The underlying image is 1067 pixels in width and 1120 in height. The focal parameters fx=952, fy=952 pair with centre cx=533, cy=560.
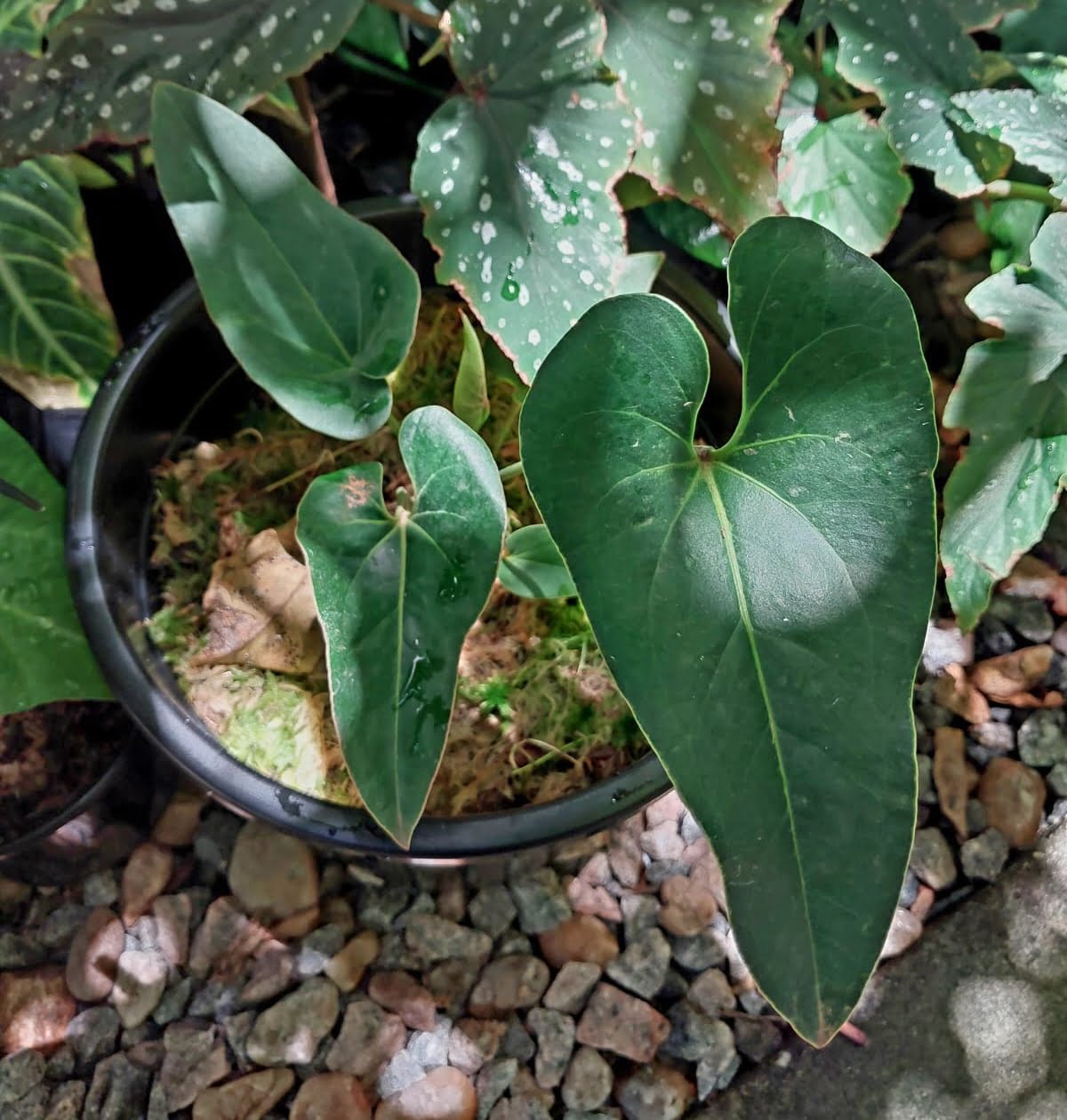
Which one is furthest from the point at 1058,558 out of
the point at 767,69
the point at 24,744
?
the point at 24,744

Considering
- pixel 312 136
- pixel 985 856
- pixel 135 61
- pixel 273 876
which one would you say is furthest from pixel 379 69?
pixel 985 856

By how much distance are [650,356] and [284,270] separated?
0.36 metres

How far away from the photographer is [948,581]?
92cm

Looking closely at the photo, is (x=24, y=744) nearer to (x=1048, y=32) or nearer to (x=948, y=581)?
(x=948, y=581)

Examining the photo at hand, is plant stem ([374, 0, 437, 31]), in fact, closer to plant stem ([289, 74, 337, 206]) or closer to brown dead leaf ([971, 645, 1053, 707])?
plant stem ([289, 74, 337, 206])

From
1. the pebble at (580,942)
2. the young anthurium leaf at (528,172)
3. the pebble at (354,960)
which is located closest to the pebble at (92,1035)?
the pebble at (354,960)

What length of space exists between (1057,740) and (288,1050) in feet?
3.02

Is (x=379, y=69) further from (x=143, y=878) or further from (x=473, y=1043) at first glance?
(x=473, y=1043)

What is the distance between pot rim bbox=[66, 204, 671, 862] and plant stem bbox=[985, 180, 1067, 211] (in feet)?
2.21

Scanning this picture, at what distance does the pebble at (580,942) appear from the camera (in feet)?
3.33

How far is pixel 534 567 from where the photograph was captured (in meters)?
0.83

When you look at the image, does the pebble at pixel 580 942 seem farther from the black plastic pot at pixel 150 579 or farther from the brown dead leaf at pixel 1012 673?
the brown dead leaf at pixel 1012 673

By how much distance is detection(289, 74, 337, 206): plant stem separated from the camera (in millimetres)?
893

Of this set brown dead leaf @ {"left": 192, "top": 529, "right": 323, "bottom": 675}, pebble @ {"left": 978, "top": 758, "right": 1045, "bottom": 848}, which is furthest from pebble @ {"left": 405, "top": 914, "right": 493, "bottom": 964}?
pebble @ {"left": 978, "top": 758, "right": 1045, "bottom": 848}
